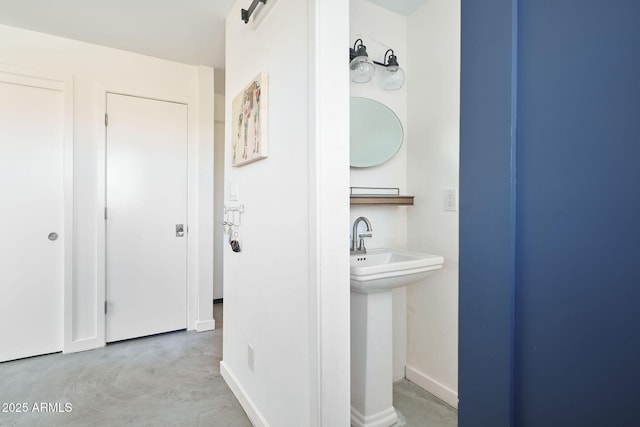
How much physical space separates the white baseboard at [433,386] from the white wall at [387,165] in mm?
74

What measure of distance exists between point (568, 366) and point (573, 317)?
0.19 feet

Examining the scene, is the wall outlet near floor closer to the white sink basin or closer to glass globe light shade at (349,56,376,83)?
the white sink basin

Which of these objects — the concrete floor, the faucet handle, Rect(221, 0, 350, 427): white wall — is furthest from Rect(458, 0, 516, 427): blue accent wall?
the concrete floor

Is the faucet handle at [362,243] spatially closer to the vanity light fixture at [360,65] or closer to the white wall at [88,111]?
the vanity light fixture at [360,65]

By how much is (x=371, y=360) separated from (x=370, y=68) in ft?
5.29

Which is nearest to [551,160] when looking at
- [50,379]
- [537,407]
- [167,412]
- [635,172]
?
[635,172]

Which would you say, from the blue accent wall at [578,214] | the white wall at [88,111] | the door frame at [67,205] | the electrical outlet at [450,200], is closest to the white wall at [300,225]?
the blue accent wall at [578,214]

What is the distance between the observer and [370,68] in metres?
1.85

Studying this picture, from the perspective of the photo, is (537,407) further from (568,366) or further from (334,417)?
(334,417)

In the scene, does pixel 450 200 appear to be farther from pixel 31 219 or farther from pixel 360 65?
pixel 31 219

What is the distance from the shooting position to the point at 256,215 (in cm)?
168

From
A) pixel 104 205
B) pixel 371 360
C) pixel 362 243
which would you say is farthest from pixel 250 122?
pixel 104 205

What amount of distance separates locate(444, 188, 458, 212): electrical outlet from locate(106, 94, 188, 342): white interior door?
2210 millimetres

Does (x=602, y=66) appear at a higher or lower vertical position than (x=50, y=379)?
higher
